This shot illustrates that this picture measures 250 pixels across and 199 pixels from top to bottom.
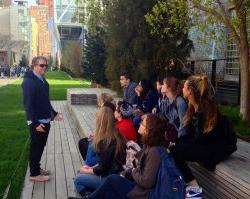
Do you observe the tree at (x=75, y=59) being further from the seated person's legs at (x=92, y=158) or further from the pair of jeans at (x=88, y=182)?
the pair of jeans at (x=88, y=182)

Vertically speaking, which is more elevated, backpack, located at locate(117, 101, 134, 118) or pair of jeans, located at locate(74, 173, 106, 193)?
backpack, located at locate(117, 101, 134, 118)

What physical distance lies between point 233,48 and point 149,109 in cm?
851

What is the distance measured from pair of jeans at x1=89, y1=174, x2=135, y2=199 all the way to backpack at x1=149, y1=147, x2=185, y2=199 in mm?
404

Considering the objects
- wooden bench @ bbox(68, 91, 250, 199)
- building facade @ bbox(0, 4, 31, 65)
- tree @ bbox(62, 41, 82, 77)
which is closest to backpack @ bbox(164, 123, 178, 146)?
wooden bench @ bbox(68, 91, 250, 199)

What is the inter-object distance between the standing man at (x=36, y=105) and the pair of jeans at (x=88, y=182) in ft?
4.18

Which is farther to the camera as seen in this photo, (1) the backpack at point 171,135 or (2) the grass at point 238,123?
(2) the grass at point 238,123

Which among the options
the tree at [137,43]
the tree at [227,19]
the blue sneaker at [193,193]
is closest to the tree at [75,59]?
the tree at [137,43]

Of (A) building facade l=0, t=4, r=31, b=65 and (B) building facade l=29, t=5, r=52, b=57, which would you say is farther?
(B) building facade l=29, t=5, r=52, b=57

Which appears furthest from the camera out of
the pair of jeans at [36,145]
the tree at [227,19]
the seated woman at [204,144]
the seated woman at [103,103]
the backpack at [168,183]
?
the tree at [227,19]

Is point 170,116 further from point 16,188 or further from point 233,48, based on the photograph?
point 233,48

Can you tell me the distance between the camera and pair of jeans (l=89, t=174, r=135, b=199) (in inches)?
167

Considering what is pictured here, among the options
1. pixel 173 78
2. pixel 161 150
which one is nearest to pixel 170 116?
pixel 173 78

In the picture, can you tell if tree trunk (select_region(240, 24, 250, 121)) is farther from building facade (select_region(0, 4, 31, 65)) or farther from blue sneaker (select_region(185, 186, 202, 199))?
building facade (select_region(0, 4, 31, 65))

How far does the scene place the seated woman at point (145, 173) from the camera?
392cm
